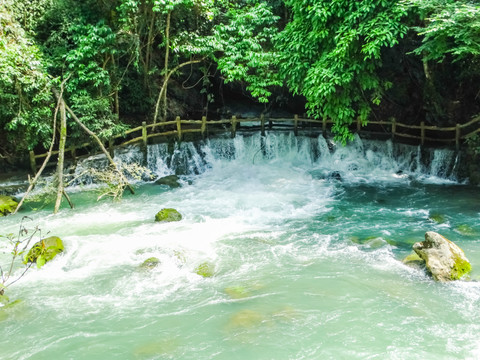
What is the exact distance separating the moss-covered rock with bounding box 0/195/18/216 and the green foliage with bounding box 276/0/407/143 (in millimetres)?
8673

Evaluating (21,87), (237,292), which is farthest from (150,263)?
(21,87)


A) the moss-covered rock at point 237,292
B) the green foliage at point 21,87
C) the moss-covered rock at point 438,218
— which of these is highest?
the green foliage at point 21,87

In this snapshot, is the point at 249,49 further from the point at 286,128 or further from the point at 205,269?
the point at 205,269

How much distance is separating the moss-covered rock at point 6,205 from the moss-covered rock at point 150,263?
5714mm

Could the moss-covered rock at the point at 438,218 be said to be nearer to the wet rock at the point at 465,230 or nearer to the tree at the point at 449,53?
the wet rock at the point at 465,230

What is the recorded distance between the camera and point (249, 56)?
14.1m

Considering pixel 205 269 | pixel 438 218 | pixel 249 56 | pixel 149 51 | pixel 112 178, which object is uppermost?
pixel 149 51

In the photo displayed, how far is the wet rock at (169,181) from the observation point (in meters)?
Answer: 14.5

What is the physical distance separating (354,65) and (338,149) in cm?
548

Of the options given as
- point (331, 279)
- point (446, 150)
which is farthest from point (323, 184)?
point (331, 279)

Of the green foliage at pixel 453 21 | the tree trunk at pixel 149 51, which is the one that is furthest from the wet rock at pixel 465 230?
the tree trunk at pixel 149 51

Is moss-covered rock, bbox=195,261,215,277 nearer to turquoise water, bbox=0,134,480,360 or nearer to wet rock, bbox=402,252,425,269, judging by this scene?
turquoise water, bbox=0,134,480,360

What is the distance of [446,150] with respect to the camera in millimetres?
14406

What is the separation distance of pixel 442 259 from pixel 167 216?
6.40 m
